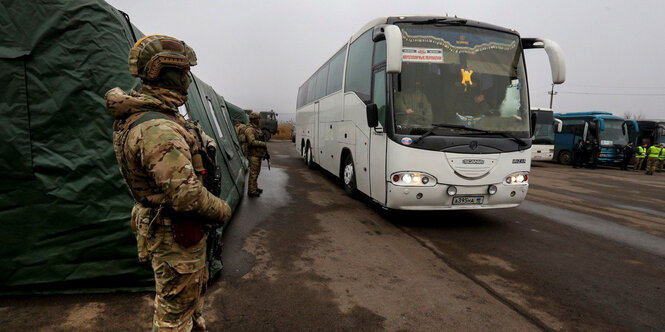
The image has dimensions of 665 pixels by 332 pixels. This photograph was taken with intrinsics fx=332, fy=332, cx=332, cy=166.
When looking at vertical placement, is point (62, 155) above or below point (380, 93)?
below

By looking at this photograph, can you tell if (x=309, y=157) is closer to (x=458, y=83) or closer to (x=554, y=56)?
(x=458, y=83)

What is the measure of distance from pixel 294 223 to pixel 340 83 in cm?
388

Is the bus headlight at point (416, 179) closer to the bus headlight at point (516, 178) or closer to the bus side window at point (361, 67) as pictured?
the bus headlight at point (516, 178)

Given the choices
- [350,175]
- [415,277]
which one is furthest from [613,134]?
[415,277]

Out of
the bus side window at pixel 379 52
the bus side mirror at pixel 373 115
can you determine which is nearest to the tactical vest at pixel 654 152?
the bus side window at pixel 379 52

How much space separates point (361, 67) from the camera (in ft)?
21.1

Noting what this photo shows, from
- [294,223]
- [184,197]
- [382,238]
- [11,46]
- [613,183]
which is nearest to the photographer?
[184,197]

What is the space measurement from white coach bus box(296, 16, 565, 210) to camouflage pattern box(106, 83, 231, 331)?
3342mm

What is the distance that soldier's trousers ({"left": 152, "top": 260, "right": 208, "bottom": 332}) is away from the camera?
1.83 meters

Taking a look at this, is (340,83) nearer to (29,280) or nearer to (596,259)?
(596,259)

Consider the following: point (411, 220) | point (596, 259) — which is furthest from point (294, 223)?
point (596, 259)

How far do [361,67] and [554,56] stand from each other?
3180 millimetres

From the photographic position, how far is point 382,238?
4.85 metres

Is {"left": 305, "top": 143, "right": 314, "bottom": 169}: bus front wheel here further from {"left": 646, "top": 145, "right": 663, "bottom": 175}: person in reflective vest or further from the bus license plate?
{"left": 646, "top": 145, "right": 663, "bottom": 175}: person in reflective vest
